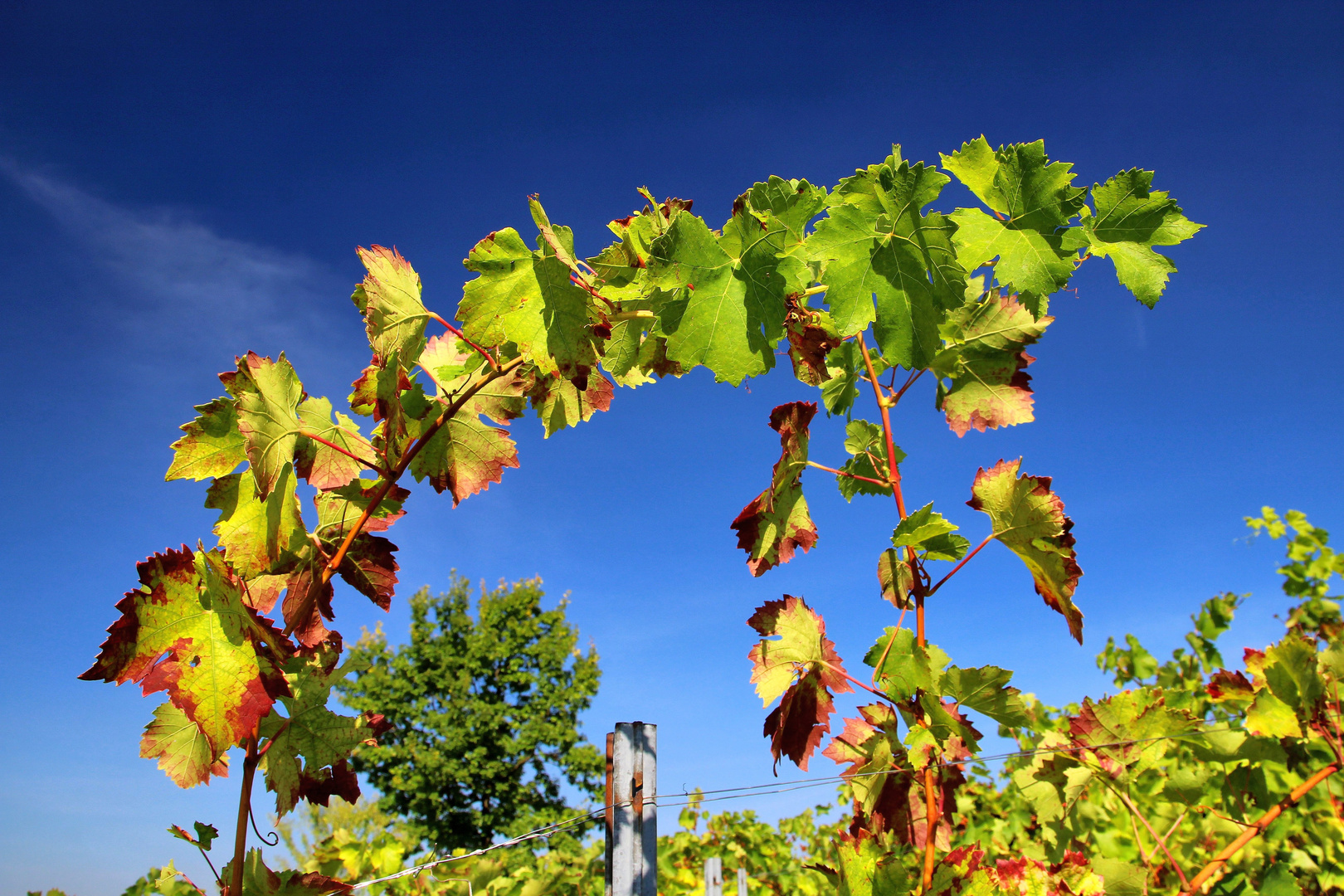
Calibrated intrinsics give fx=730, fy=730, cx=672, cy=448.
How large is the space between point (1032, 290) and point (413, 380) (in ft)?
3.37

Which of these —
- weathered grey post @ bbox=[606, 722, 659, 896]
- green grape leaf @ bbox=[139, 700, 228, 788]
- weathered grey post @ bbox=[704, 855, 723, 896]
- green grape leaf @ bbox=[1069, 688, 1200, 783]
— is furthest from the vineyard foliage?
weathered grey post @ bbox=[704, 855, 723, 896]

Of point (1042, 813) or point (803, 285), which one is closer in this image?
point (803, 285)

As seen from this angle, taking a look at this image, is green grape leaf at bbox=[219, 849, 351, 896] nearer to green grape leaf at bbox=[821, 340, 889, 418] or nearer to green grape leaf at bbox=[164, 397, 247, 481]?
green grape leaf at bbox=[164, 397, 247, 481]

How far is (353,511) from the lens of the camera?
1420 mm

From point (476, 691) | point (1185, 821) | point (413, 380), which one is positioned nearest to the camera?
point (413, 380)

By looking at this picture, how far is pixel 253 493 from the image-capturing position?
127cm

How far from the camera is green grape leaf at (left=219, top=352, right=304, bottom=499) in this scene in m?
1.15

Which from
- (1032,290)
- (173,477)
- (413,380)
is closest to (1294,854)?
Result: (1032,290)

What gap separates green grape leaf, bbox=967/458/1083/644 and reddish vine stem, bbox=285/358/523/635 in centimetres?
87

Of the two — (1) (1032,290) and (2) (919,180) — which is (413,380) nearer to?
(2) (919,180)

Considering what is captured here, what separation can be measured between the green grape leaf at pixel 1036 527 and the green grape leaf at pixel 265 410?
1200 mm

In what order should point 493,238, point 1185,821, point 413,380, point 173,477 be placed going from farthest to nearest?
point 1185,821 < point 413,380 < point 173,477 < point 493,238

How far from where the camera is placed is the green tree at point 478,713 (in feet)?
80.4

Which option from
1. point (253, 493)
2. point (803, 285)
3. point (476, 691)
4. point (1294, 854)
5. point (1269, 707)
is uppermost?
point (476, 691)
